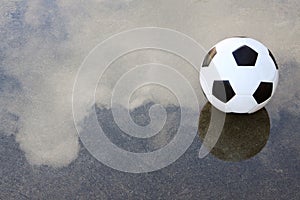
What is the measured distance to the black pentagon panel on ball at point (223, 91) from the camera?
157 cm

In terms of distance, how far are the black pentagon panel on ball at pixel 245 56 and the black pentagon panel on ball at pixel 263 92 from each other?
0.09 m

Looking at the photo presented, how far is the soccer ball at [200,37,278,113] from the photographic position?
1.56 m

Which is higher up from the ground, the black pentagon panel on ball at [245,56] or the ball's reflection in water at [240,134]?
the black pentagon panel on ball at [245,56]

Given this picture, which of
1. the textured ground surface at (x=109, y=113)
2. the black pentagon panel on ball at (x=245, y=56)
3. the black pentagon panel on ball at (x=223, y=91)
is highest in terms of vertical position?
the black pentagon panel on ball at (x=245, y=56)

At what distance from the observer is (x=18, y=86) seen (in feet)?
6.28

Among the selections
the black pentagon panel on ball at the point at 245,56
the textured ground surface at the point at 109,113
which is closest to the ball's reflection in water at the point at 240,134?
the textured ground surface at the point at 109,113

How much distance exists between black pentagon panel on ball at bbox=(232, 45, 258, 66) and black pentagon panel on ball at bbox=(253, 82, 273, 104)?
91mm

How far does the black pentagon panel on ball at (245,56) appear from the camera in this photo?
5.16 feet

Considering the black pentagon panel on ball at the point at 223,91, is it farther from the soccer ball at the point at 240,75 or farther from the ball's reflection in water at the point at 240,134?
the ball's reflection in water at the point at 240,134

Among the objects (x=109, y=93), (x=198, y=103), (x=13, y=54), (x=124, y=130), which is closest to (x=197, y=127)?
(x=198, y=103)

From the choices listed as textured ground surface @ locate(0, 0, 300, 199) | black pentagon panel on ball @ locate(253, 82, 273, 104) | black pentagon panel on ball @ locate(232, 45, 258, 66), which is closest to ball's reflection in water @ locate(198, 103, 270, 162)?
textured ground surface @ locate(0, 0, 300, 199)

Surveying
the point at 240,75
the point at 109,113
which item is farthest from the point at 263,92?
the point at 109,113

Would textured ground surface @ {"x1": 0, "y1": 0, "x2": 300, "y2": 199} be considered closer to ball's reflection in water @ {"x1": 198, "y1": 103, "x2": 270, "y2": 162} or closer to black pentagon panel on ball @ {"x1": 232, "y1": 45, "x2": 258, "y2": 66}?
ball's reflection in water @ {"x1": 198, "y1": 103, "x2": 270, "y2": 162}

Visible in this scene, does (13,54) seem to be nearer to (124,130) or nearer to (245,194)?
(124,130)
